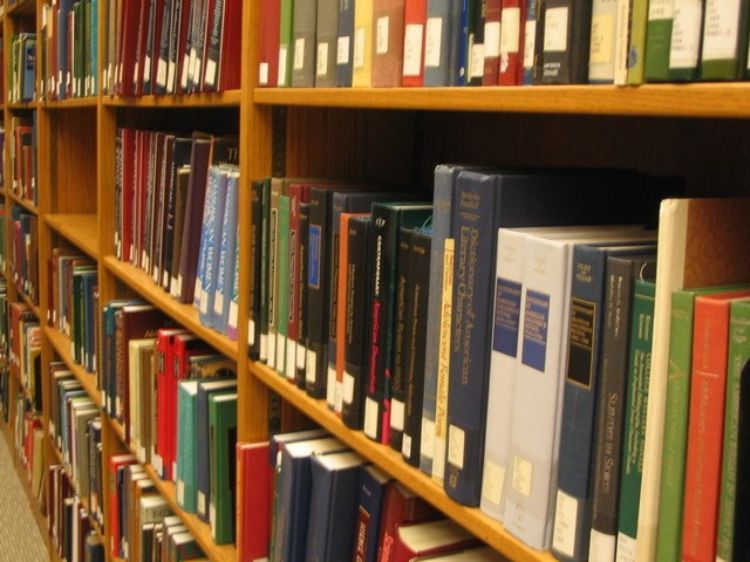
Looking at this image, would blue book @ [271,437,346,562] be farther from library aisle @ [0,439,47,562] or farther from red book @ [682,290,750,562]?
library aisle @ [0,439,47,562]

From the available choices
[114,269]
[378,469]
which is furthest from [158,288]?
[378,469]

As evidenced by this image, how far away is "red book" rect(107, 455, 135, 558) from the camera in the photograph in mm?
2105

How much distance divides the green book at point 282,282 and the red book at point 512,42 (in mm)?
469

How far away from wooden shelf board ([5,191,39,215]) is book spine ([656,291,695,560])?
2709mm

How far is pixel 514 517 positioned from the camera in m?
0.79

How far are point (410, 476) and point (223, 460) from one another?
608mm

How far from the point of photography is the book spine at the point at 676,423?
2.05ft

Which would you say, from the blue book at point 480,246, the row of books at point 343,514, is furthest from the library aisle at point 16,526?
the blue book at point 480,246

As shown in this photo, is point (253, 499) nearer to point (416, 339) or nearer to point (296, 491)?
point (296, 491)

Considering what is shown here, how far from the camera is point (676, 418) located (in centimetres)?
63

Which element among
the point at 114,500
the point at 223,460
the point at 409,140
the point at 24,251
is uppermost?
the point at 409,140

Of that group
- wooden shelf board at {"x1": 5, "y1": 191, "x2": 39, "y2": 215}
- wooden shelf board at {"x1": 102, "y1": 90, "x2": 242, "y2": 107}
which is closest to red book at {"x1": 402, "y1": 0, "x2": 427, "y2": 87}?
wooden shelf board at {"x1": 102, "y1": 90, "x2": 242, "y2": 107}

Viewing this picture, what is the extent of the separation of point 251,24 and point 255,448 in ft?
2.06

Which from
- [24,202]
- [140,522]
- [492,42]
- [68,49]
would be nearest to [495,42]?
[492,42]
